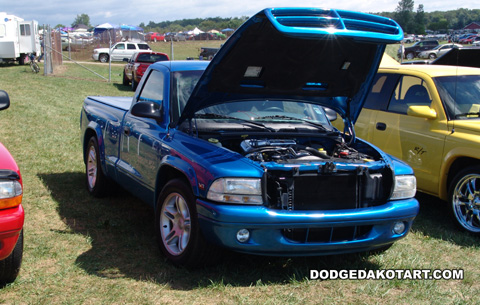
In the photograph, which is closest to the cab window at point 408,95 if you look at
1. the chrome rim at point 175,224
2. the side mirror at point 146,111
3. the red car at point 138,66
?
the side mirror at point 146,111

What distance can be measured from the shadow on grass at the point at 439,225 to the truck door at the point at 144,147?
9.08 ft

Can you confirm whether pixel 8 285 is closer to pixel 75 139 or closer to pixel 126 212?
pixel 126 212

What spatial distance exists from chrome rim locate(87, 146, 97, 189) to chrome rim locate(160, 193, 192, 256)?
2.31 metres

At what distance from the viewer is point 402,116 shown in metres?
6.27

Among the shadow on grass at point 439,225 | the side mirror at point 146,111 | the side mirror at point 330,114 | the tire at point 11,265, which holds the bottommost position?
the shadow on grass at point 439,225

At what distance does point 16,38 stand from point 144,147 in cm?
2646

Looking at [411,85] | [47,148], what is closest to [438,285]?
[411,85]

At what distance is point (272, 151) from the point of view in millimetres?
→ 4312

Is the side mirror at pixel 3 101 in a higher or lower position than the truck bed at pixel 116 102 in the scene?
higher

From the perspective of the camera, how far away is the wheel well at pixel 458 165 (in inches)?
217

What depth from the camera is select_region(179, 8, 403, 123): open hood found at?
12.2 feet

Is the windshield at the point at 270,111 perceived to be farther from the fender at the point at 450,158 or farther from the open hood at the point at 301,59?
the fender at the point at 450,158

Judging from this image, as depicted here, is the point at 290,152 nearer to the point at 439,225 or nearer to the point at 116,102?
the point at 439,225

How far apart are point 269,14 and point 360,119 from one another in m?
3.49
